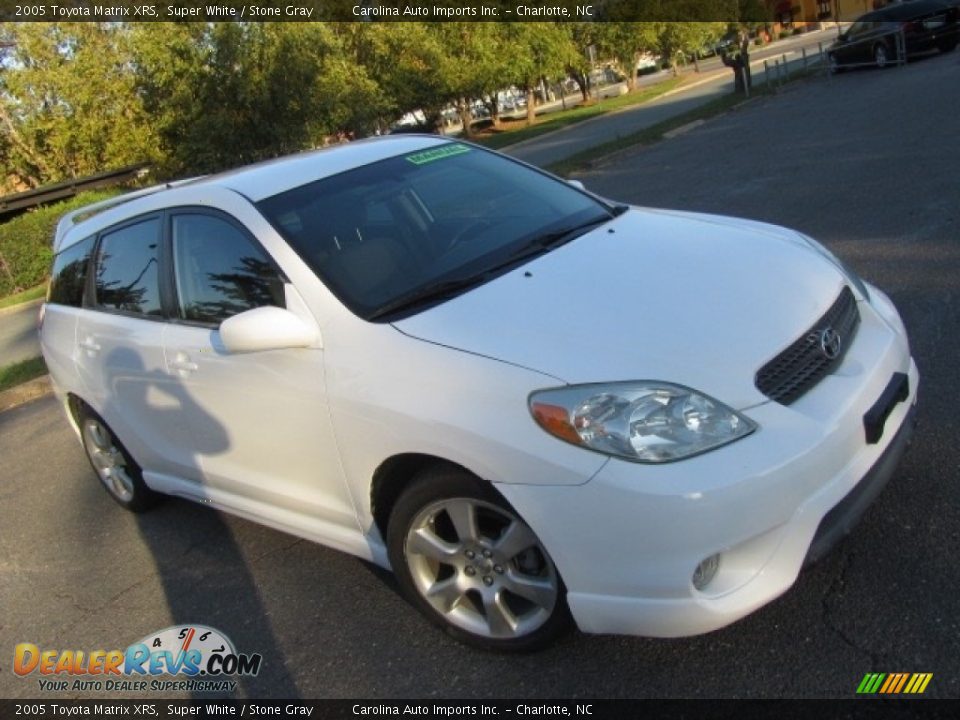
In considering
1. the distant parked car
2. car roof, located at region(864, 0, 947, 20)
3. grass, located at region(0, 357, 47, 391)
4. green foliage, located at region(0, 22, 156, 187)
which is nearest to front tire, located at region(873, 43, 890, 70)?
the distant parked car

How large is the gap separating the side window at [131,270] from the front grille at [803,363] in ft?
8.81

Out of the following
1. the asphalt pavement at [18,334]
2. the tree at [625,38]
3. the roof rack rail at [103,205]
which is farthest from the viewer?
the tree at [625,38]

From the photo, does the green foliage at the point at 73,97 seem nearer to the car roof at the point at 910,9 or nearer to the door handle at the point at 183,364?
the car roof at the point at 910,9

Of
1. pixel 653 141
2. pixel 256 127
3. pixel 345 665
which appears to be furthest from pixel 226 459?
pixel 256 127

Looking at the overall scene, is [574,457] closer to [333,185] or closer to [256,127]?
[333,185]

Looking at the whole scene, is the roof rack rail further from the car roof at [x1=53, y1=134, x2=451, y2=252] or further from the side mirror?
the side mirror

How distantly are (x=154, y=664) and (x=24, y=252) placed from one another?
19215 mm

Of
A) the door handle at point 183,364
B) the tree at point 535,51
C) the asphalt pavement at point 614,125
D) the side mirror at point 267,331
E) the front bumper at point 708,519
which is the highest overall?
the tree at point 535,51

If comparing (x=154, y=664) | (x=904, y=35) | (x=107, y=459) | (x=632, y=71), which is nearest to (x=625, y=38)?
(x=632, y=71)

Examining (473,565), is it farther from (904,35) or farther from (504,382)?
(904,35)

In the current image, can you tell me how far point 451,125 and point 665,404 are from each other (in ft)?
171

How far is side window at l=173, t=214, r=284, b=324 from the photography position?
3485mm

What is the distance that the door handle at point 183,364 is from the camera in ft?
12.3

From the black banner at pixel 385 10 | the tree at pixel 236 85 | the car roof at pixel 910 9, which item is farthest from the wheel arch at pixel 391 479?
the car roof at pixel 910 9
